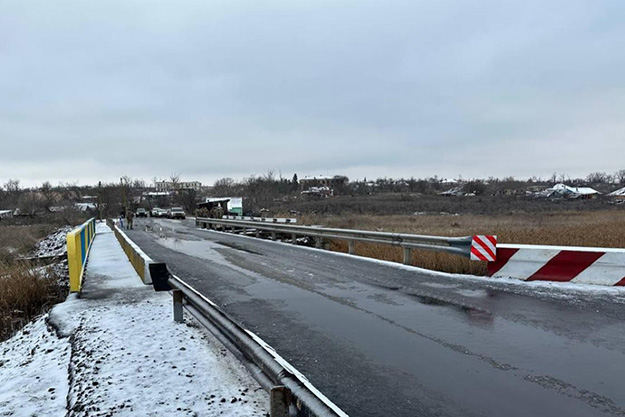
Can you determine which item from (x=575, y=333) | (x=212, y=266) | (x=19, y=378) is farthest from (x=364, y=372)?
(x=212, y=266)

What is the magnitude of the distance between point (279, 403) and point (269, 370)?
48cm

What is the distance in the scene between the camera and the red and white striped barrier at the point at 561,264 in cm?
816

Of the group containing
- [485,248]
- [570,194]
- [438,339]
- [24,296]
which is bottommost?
[24,296]

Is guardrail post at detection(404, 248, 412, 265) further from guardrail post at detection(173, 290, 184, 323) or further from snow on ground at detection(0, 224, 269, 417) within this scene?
guardrail post at detection(173, 290, 184, 323)

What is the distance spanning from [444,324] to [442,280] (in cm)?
355

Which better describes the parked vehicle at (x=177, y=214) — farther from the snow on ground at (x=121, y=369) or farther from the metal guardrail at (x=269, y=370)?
the metal guardrail at (x=269, y=370)

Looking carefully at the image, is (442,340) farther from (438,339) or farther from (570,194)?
(570,194)

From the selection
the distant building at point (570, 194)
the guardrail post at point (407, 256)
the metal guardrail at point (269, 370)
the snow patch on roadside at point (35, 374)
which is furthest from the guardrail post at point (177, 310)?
the distant building at point (570, 194)

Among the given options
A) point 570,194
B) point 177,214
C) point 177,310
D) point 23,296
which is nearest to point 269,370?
point 177,310

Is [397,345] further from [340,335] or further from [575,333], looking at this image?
[575,333]

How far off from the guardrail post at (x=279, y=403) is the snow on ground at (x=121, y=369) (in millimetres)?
1003

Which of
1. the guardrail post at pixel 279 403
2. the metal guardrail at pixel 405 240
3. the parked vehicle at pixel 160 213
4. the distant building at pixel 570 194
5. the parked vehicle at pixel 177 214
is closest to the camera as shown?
the guardrail post at pixel 279 403

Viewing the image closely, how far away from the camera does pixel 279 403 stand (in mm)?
2824

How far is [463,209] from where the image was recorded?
7794cm
